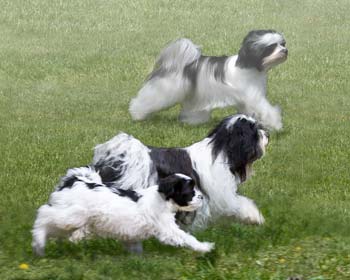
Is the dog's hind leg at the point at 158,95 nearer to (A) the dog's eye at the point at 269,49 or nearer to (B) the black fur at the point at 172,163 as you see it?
(A) the dog's eye at the point at 269,49

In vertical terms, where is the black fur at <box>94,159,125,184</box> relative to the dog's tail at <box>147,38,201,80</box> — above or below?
below

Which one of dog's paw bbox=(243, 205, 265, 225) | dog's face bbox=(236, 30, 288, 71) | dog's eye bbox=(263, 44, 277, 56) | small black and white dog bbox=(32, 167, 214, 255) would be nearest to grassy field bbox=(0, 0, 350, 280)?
dog's paw bbox=(243, 205, 265, 225)

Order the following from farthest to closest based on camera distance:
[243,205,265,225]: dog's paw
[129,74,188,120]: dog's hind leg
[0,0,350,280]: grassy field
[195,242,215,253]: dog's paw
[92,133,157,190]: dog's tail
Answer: [129,74,188,120]: dog's hind leg < [243,205,265,225]: dog's paw < [92,133,157,190]: dog's tail < [0,0,350,280]: grassy field < [195,242,215,253]: dog's paw

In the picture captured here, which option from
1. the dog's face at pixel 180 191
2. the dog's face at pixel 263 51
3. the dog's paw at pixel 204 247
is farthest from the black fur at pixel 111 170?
the dog's face at pixel 263 51

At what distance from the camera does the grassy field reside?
23.8 ft

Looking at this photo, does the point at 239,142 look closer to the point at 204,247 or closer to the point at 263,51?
the point at 204,247

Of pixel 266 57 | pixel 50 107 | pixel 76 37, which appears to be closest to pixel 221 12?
pixel 76 37

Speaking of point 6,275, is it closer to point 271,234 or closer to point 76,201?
point 76,201

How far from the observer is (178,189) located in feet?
23.7

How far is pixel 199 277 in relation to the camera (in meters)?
6.74

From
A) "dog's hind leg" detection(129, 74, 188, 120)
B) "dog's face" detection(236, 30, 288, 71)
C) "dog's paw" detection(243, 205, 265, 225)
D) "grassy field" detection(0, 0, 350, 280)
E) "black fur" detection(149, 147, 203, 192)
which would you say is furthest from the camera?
"dog's hind leg" detection(129, 74, 188, 120)

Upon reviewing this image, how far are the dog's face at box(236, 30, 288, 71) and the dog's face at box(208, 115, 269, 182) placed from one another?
14.5 ft

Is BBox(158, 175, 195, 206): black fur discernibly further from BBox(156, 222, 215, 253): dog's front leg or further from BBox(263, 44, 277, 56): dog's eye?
BBox(263, 44, 277, 56): dog's eye

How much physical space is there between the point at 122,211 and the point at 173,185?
414 mm
